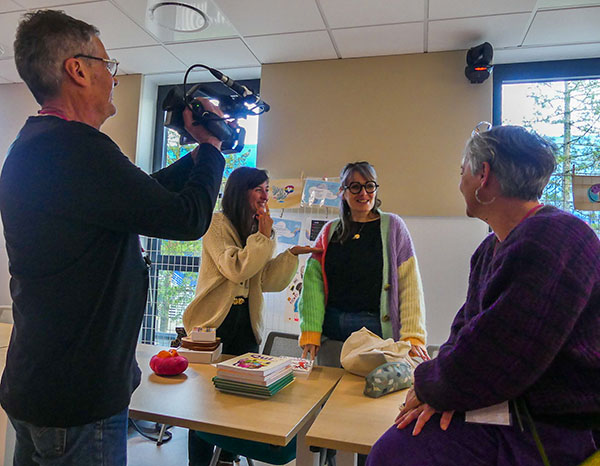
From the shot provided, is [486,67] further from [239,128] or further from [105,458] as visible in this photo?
[105,458]

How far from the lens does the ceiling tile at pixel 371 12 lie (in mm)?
2135

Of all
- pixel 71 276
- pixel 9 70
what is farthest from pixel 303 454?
pixel 9 70

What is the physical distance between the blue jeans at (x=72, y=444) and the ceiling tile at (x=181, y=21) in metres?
2.13

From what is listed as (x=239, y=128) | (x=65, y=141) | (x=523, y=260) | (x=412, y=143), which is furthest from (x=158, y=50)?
(x=523, y=260)

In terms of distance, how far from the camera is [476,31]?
2.37 metres

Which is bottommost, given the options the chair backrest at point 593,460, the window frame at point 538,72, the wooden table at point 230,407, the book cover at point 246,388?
the wooden table at point 230,407

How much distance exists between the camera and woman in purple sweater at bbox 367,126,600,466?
0.78 meters

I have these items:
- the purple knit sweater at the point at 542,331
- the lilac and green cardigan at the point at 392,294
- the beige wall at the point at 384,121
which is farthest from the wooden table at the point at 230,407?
the beige wall at the point at 384,121

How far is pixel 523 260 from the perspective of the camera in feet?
2.64

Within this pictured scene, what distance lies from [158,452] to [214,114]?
2.16 metres

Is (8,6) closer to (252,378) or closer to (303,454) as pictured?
(252,378)

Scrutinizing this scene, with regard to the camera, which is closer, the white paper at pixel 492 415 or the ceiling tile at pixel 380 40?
the white paper at pixel 492 415

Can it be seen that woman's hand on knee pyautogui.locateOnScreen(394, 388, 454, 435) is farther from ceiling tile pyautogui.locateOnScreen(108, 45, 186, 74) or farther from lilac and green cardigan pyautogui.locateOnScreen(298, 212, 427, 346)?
ceiling tile pyautogui.locateOnScreen(108, 45, 186, 74)

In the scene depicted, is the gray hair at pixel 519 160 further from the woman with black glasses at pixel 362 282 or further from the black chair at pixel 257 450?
the black chair at pixel 257 450
